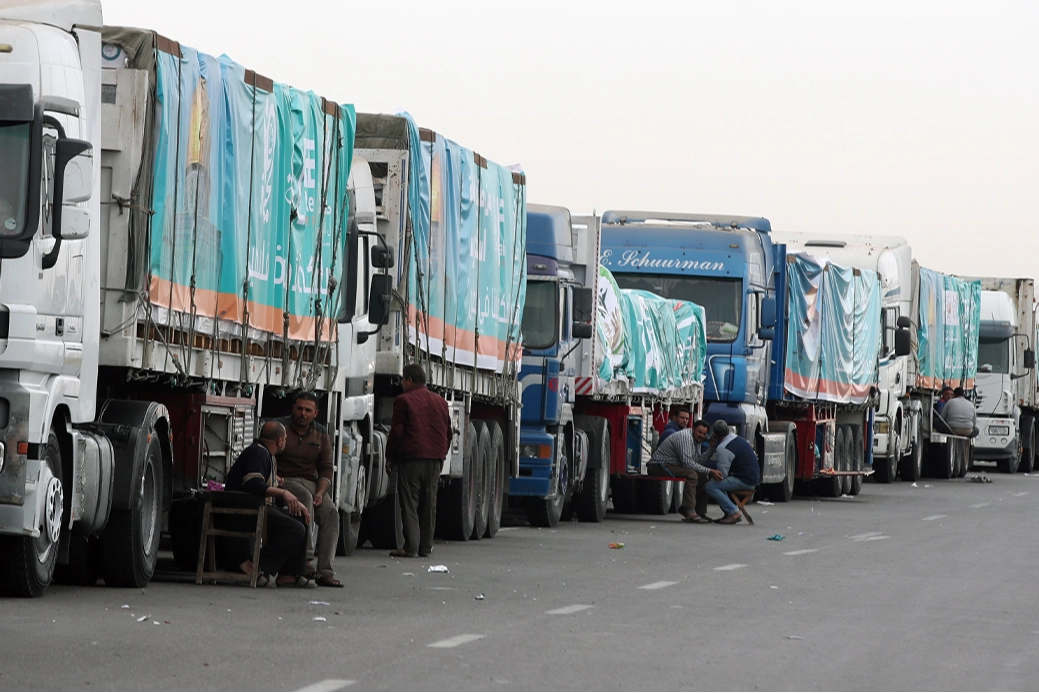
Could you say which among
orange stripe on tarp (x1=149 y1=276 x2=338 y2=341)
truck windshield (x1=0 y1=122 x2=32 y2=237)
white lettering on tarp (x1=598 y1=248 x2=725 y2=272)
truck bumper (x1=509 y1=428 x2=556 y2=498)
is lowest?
truck bumper (x1=509 y1=428 x2=556 y2=498)

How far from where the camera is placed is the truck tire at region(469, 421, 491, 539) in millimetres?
20562

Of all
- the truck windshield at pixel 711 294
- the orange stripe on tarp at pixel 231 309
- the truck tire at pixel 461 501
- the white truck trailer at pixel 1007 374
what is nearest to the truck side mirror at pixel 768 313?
the truck windshield at pixel 711 294

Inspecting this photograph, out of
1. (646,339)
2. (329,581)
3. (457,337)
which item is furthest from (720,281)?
(329,581)

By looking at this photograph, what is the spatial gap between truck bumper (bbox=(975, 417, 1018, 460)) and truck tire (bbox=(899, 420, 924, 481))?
519 cm

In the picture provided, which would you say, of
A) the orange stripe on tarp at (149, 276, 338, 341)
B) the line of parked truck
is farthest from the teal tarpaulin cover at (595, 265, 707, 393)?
the orange stripe on tarp at (149, 276, 338, 341)

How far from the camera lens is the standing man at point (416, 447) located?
17609mm

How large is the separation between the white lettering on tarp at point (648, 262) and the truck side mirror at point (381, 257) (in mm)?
11743

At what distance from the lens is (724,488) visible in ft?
83.5

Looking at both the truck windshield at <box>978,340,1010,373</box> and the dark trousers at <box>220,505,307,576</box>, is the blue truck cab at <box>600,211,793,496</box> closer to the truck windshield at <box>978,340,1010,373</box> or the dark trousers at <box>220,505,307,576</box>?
the dark trousers at <box>220,505,307,576</box>

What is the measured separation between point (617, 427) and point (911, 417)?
1663 centimetres

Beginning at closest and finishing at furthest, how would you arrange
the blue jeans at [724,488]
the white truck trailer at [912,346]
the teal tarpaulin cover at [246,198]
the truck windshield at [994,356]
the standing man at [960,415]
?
the teal tarpaulin cover at [246,198] → the blue jeans at [724,488] → the white truck trailer at [912,346] → the standing man at [960,415] → the truck windshield at [994,356]

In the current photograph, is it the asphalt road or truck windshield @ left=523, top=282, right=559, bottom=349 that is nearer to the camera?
the asphalt road

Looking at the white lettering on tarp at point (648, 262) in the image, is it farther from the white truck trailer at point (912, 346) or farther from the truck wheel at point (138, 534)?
the truck wheel at point (138, 534)

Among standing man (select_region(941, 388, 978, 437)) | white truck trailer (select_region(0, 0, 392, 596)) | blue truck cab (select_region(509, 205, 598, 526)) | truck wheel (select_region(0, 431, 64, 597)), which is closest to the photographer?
white truck trailer (select_region(0, 0, 392, 596))
